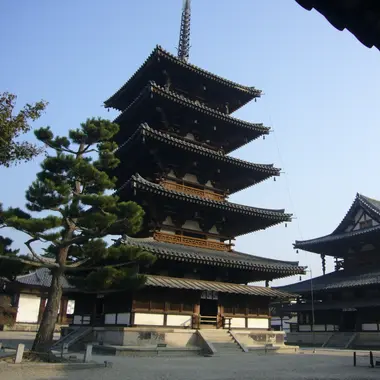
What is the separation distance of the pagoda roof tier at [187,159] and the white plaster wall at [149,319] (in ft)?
30.8

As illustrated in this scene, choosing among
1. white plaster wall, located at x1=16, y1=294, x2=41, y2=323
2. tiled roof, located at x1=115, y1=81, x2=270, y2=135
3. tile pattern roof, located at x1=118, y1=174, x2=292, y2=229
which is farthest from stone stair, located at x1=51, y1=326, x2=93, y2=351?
white plaster wall, located at x1=16, y1=294, x2=41, y2=323

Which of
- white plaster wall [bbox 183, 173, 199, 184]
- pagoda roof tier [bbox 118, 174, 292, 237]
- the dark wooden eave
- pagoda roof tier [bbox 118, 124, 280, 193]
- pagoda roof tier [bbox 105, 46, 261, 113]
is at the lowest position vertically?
the dark wooden eave

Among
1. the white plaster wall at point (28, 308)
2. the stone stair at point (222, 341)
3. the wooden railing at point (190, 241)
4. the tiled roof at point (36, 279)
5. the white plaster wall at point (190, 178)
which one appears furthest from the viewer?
the tiled roof at point (36, 279)

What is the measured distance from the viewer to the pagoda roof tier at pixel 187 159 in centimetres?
2497

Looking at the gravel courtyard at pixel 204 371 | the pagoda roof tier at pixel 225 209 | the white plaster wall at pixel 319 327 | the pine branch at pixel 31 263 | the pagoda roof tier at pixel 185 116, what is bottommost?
the gravel courtyard at pixel 204 371

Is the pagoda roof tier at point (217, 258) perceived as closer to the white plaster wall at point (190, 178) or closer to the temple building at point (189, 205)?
the temple building at point (189, 205)

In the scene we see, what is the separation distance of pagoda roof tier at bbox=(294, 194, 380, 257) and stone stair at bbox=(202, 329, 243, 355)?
18884mm

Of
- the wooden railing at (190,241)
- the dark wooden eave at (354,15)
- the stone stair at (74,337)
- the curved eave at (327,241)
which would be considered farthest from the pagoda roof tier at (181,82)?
the dark wooden eave at (354,15)

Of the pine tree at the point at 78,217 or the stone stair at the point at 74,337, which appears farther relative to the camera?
the stone stair at the point at 74,337

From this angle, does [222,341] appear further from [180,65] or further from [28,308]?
[28,308]

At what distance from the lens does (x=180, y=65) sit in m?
28.0

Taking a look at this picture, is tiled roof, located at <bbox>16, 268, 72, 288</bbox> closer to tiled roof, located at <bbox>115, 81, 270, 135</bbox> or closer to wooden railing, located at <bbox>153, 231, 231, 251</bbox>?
wooden railing, located at <bbox>153, 231, 231, 251</bbox>

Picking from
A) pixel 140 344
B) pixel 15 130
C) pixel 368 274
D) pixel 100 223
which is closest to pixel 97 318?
pixel 140 344

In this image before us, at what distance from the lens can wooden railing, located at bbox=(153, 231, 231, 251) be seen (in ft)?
81.1
